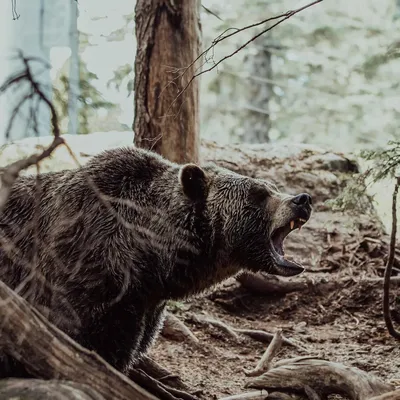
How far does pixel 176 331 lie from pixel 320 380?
2.18 metres

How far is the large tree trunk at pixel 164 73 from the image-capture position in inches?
250

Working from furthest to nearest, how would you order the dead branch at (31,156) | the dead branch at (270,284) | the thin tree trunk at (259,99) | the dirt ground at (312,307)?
the thin tree trunk at (259,99) < the dead branch at (270,284) < the dirt ground at (312,307) < the dead branch at (31,156)

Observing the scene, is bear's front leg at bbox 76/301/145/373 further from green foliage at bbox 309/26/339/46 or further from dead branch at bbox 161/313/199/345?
green foliage at bbox 309/26/339/46

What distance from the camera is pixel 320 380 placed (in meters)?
4.66

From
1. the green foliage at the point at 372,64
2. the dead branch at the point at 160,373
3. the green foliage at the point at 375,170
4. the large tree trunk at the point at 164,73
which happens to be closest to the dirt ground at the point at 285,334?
the dead branch at the point at 160,373

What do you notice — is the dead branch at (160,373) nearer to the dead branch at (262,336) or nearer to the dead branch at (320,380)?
the dead branch at (320,380)

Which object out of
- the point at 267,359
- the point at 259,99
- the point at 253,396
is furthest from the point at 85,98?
the point at 259,99

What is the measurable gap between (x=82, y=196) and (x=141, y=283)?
2.49ft

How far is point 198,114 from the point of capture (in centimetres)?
661

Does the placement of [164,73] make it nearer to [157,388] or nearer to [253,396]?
[157,388]

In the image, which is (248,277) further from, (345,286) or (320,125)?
(320,125)

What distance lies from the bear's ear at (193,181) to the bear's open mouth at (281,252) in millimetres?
632

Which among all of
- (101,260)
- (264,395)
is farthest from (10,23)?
(264,395)

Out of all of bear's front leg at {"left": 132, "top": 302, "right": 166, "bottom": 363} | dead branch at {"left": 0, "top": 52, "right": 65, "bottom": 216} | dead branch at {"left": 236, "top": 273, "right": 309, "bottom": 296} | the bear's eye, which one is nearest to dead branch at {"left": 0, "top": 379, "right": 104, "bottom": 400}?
dead branch at {"left": 0, "top": 52, "right": 65, "bottom": 216}
